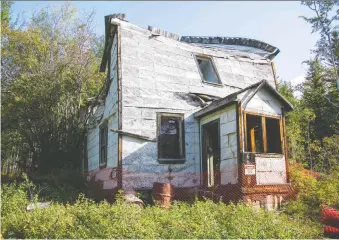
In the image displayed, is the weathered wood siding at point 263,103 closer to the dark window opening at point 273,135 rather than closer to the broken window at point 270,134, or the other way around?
the broken window at point 270,134

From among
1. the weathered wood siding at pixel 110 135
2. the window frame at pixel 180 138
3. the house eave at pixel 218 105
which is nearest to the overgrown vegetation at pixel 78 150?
the weathered wood siding at pixel 110 135

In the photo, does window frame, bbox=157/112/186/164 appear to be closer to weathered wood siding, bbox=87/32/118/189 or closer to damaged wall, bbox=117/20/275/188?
damaged wall, bbox=117/20/275/188

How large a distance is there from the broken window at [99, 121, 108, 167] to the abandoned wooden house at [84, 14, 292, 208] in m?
0.04

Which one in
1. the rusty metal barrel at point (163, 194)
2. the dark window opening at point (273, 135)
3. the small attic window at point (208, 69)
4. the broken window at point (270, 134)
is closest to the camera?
the rusty metal barrel at point (163, 194)

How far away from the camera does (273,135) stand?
10289 millimetres

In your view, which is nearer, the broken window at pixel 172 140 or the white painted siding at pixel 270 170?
the white painted siding at pixel 270 170

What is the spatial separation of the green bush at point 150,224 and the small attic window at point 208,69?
23.4 feet

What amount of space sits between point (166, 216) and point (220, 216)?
3.79 feet

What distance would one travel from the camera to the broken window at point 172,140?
1099 cm

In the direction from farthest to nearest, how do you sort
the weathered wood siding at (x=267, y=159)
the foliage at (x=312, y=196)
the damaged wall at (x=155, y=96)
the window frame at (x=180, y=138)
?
the window frame at (x=180, y=138)
the damaged wall at (x=155, y=96)
the weathered wood siding at (x=267, y=159)
the foliage at (x=312, y=196)

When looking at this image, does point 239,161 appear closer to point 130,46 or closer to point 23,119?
point 130,46

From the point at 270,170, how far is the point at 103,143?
6611 mm

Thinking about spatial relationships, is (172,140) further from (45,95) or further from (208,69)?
(45,95)

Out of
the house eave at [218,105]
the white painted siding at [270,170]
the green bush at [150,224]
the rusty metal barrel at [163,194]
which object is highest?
the house eave at [218,105]
